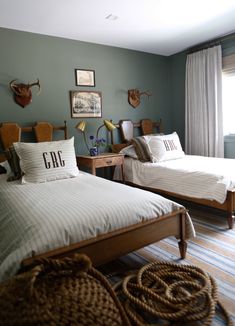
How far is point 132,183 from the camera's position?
3473mm

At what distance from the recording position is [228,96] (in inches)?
147

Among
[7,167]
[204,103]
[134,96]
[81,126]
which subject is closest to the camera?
[7,167]

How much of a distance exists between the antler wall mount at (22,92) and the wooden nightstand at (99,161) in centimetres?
98

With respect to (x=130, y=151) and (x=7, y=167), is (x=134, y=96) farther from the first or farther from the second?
(x=7, y=167)

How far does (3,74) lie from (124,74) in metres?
1.80

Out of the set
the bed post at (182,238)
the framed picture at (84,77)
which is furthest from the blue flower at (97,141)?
the bed post at (182,238)

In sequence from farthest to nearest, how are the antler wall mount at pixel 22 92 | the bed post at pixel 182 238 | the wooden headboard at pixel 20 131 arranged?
1. the antler wall mount at pixel 22 92
2. the wooden headboard at pixel 20 131
3. the bed post at pixel 182 238

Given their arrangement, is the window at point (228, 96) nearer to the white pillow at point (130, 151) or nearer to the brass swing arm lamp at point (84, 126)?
the white pillow at point (130, 151)

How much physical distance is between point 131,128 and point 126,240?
2614mm

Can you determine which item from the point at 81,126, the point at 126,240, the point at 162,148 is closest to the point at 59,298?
the point at 126,240

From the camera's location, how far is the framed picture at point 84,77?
3460 millimetres

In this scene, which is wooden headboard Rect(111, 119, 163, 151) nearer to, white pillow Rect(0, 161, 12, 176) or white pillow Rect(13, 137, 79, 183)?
white pillow Rect(13, 137, 79, 183)

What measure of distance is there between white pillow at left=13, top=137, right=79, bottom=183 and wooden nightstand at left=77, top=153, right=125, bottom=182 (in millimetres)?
632

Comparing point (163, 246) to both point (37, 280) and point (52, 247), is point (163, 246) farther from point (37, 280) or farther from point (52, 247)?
point (37, 280)
